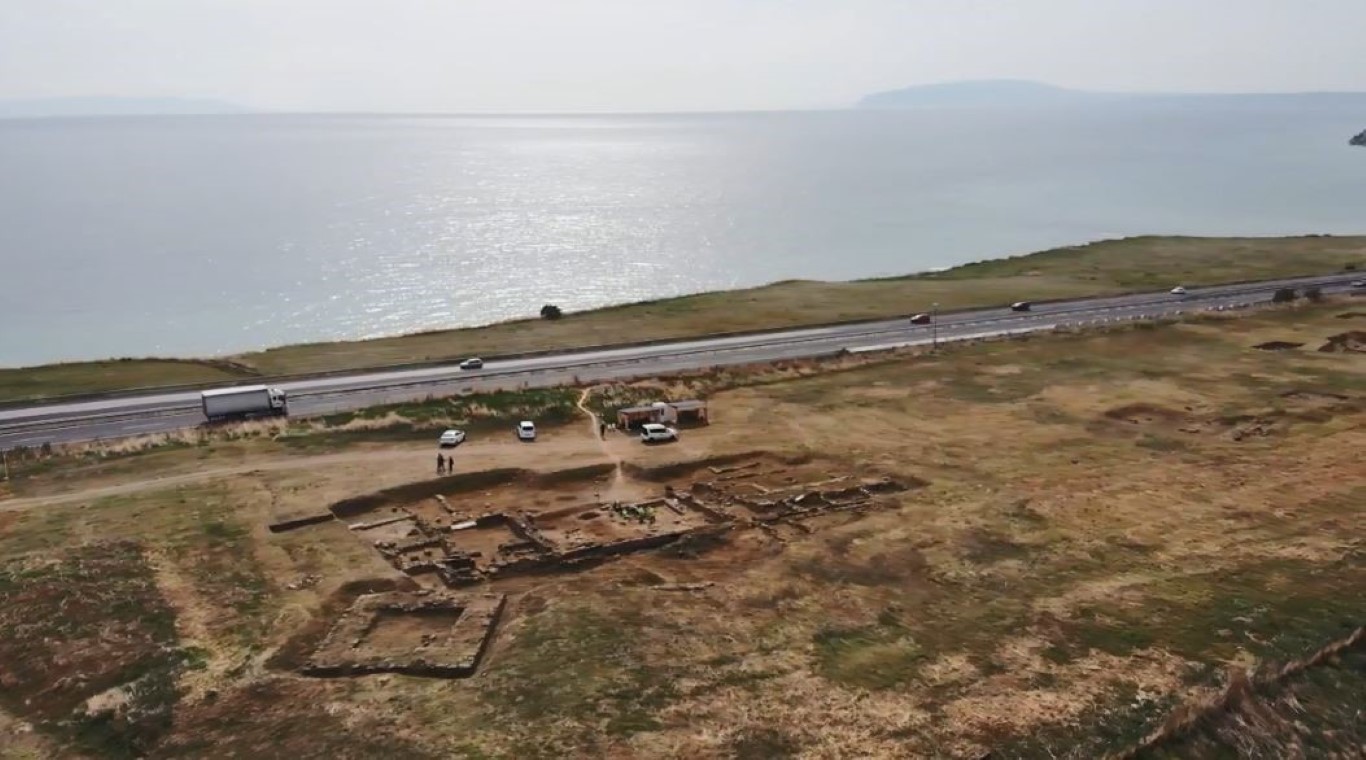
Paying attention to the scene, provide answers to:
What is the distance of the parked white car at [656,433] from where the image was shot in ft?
177

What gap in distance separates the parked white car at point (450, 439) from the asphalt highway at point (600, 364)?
33.0ft

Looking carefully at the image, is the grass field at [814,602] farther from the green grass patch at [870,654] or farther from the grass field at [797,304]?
the grass field at [797,304]

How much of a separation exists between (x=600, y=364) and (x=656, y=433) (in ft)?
62.3

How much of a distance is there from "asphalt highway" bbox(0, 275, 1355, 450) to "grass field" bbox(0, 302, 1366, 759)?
8471mm

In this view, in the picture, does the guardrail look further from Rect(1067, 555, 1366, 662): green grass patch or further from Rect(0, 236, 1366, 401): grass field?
Rect(1067, 555, 1366, 662): green grass patch

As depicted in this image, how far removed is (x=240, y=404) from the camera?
5778cm

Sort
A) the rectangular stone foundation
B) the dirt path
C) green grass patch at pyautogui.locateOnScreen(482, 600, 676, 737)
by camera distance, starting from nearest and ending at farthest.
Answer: green grass patch at pyautogui.locateOnScreen(482, 600, 676, 737) < the rectangular stone foundation < the dirt path

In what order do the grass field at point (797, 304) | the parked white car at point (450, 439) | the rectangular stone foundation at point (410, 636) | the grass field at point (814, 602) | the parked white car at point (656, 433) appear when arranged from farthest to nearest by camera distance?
the grass field at point (797, 304)
the parked white car at point (656, 433)
the parked white car at point (450, 439)
the rectangular stone foundation at point (410, 636)
the grass field at point (814, 602)

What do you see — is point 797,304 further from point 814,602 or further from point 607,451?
point 814,602

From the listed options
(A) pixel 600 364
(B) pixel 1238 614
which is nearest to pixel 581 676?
(B) pixel 1238 614

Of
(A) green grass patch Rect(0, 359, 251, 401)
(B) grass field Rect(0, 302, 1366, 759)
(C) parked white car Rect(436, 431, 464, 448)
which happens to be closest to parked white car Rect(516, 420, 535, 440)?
(B) grass field Rect(0, 302, 1366, 759)

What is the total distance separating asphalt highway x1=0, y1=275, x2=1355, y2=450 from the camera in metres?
59.3

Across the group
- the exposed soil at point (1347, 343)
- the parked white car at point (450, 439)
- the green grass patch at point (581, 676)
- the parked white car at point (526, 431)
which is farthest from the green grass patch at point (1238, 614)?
the exposed soil at point (1347, 343)

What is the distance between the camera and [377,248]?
17025 cm
